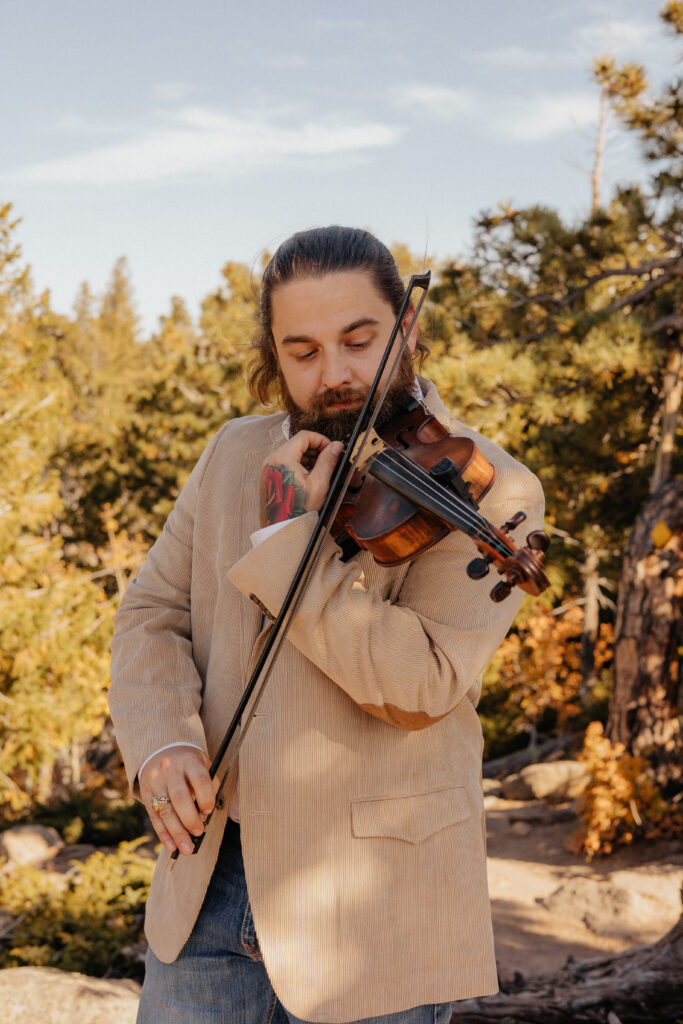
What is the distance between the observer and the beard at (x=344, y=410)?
1619 mm

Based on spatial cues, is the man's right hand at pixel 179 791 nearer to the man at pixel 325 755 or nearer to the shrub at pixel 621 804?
the man at pixel 325 755

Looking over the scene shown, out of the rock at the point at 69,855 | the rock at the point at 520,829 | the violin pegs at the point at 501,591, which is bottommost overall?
the rock at the point at 69,855

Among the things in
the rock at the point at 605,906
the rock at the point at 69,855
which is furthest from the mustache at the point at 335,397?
the rock at the point at 69,855

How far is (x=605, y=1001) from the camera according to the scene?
11.3 ft

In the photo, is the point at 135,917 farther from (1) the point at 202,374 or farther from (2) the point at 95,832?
(1) the point at 202,374

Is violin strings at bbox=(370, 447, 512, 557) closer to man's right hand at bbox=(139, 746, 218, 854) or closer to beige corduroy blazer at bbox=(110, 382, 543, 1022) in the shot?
beige corduroy blazer at bbox=(110, 382, 543, 1022)

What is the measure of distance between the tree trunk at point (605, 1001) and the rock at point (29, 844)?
764 centimetres

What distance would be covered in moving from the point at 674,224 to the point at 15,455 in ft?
20.1

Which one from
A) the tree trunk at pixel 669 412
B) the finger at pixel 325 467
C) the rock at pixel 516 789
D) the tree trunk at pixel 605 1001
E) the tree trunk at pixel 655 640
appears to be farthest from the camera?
the rock at pixel 516 789

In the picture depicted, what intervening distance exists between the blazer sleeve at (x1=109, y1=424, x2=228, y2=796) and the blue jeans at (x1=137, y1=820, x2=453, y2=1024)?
23cm

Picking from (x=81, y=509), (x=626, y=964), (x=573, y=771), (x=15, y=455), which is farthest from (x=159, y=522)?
(x=626, y=964)

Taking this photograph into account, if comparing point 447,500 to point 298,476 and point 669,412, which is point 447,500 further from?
point 669,412

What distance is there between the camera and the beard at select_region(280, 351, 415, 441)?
1.62 meters

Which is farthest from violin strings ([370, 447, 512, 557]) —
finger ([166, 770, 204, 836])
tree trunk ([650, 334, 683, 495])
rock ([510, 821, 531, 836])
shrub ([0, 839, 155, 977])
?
rock ([510, 821, 531, 836])
